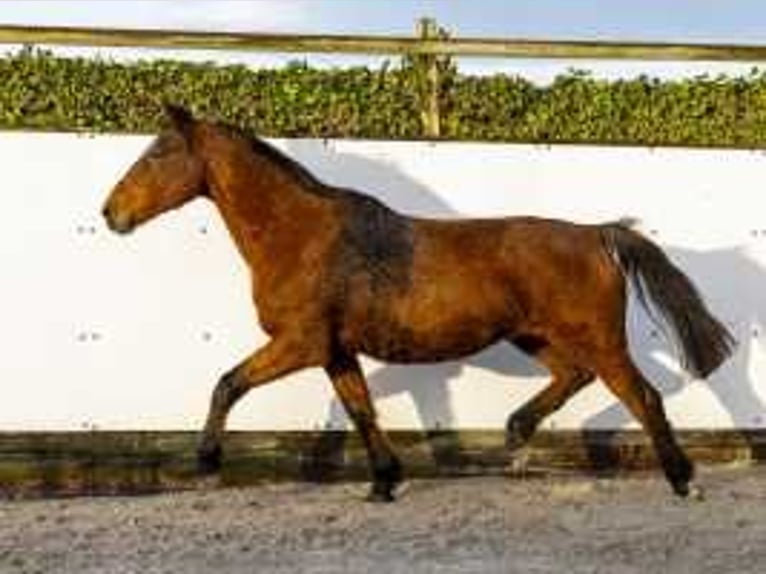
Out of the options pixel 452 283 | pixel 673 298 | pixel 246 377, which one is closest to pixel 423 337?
pixel 452 283

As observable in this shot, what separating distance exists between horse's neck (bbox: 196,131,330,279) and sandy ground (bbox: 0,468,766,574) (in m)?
1.15

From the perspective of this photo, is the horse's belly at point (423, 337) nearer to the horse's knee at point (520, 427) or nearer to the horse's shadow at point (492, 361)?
the horse's knee at point (520, 427)

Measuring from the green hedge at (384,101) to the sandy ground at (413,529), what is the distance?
1.96 metres

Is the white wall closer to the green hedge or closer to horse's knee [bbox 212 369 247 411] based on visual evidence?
the green hedge

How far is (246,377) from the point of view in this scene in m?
8.36

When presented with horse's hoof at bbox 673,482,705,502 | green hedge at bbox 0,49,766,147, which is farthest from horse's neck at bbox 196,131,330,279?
horse's hoof at bbox 673,482,705,502

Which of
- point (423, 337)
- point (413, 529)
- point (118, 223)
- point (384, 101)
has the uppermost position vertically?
point (384, 101)

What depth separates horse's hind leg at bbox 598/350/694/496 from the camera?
8672mm

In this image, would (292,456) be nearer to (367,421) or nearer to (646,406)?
(367,421)

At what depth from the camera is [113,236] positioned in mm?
9289

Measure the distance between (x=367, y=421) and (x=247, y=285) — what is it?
3.35ft

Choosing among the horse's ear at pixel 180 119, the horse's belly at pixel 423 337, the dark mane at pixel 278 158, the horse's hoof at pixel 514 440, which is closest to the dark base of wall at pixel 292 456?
the horse's hoof at pixel 514 440

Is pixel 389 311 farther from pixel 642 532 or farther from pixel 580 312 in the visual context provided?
pixel 642 532

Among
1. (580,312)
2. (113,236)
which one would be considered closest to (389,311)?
(580,312)
